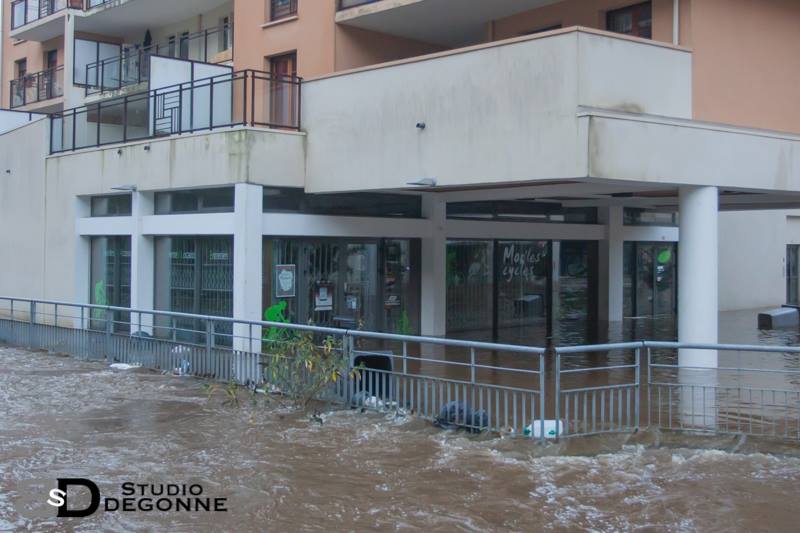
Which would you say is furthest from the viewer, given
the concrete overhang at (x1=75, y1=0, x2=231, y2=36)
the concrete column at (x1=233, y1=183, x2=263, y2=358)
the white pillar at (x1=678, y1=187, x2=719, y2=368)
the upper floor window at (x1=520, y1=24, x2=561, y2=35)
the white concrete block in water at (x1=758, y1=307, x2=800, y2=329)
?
the concrete overhang at (x1=75, y1=0, x2=231, y2=36)

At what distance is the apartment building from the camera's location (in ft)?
45.5

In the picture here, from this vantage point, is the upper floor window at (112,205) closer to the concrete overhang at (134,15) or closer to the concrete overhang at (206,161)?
the concrete overhang at (206,161)

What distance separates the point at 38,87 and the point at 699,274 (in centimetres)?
2688

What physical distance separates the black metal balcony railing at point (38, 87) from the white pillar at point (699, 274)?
24.6m

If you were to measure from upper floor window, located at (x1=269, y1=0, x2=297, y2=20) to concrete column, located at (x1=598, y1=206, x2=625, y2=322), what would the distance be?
10216 millimetres

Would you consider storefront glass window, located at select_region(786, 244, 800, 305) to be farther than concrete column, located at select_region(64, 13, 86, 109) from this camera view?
Yes

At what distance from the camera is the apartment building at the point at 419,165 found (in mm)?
13867

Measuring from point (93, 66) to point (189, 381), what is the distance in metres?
17.3

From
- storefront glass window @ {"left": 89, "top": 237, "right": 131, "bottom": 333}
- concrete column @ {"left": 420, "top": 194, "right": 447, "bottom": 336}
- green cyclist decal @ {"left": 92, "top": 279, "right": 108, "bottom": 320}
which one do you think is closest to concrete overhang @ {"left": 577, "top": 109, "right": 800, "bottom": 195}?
concrete column @ {"left": 420, "top": 194, "right": 447, "bottom": 336}

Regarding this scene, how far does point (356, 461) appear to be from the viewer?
986 cm

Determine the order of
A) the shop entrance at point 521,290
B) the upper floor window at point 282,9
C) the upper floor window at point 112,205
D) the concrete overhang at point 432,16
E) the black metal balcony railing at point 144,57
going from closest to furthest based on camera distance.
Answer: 1. the concrete overhang at point 432,16
2. the upper floor window at point 282,9
3. the upper floor window at point 112,205
4. the shop entrance at point 521,290
5. the black metal balcony railing at point 144,57

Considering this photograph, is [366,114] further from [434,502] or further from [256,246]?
[434,502]

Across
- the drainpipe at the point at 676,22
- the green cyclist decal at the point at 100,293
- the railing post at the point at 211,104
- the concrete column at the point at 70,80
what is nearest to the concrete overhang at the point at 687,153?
the drainpipe at the point at 676,22

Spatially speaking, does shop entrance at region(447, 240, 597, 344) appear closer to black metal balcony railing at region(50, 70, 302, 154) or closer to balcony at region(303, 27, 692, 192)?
balcony at region(303, 27, 692, 192)
